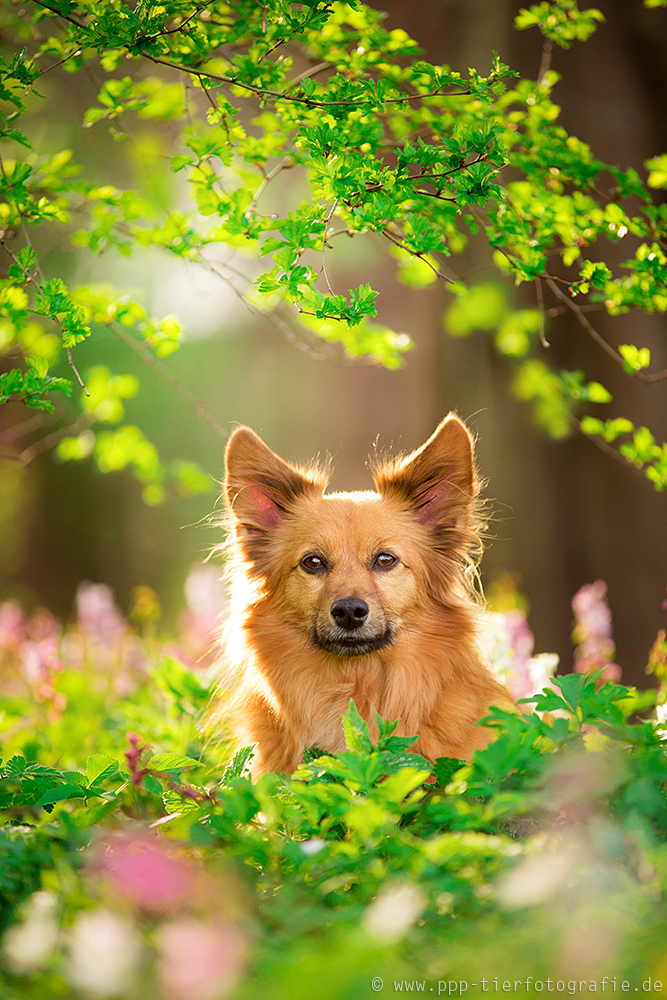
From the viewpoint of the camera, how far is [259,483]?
3.38 metres

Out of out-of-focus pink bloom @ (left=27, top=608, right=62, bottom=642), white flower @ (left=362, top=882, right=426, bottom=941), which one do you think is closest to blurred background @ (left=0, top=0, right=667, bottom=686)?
out-of-focus pink bloom @ (left=27, top=608, right=62, bottom=642)

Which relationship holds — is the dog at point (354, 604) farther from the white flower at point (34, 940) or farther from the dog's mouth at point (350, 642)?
the white flower at point (34, 940)

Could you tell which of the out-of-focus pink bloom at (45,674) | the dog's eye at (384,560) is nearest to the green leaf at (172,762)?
the dog's eye at (384,560)

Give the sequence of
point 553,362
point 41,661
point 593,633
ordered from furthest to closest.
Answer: point 553,362 → point 41,661 → point 593,633

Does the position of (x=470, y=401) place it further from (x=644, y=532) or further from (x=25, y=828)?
(x=25, y=828)

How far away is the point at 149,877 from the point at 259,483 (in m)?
2.24

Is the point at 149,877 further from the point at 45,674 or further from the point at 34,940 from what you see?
the point at 45,674

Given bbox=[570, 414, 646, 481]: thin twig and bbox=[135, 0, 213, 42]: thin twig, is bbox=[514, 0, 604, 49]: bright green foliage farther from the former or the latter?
bbox=[570, 414, 646, 481]: thin twig

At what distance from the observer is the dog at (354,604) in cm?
298

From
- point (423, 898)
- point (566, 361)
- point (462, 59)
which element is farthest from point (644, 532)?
point (423, 898)

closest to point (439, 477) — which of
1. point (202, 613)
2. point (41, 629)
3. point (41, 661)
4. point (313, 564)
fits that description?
point (313, 564)

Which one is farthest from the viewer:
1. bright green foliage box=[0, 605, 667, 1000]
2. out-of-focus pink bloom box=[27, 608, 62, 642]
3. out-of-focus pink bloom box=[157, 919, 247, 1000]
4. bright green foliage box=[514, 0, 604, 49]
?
out-of-focus pink bloom box=[27, 608, 62, 642]

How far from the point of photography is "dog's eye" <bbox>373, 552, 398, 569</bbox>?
10.2 feet

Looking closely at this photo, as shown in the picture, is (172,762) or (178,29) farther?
(178,29)
